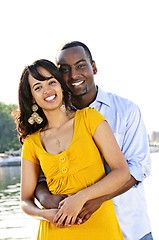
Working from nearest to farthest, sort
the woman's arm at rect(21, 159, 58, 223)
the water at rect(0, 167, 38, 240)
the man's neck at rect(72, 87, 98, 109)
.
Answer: the woman's arm at rect(21, 159, 58, 223) < the man's neck at rect(72, 87, 98, 109) < the water at rect(0, 167, 38, 240)

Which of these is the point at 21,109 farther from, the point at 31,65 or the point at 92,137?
the point at 92,137

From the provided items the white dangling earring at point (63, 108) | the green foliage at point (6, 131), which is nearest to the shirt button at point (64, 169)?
the white dangling earring at point (63, 108)

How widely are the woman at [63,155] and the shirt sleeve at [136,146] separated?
300mm

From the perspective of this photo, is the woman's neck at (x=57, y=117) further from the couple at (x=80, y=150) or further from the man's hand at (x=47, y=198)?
the man's hand at (x=47, y=198)

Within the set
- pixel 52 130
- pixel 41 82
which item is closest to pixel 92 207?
pixel 52 130

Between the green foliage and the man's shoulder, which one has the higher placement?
the man's shoulder

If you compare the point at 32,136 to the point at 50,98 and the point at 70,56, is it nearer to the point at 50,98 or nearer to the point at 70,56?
the point at 50,98

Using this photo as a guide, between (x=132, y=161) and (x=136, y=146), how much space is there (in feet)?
0.36

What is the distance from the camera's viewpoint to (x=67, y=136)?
8.19 ft

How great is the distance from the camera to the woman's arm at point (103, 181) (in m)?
2.24

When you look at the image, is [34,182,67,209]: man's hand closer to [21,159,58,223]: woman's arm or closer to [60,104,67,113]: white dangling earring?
[21,159,58,223]: woman's arm

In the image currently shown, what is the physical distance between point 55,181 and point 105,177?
31cm

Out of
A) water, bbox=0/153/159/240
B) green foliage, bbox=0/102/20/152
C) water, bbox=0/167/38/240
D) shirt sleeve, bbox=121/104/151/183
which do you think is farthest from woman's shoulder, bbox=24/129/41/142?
green foliage, bbox=0/102/20/152

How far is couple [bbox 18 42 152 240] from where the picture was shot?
2307 millimetres
